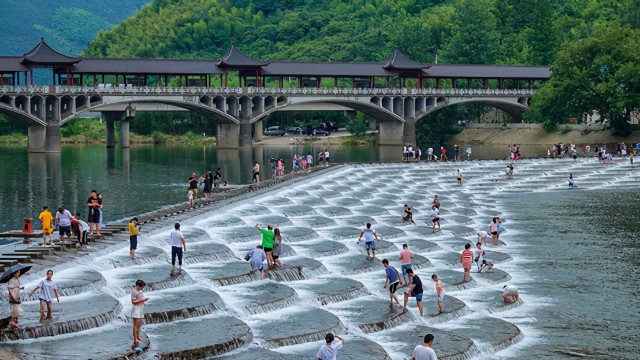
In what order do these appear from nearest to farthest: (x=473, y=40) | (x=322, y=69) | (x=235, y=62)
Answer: (x=235, y=62) → (x=322, y=69) → (x=473, y=40)

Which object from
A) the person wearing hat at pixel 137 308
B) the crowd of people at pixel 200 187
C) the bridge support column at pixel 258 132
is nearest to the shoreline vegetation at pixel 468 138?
the bridge support column at pixel 258 132

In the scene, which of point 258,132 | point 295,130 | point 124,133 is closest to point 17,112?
point 124,133

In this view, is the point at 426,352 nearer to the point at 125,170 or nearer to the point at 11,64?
the point at 125,170

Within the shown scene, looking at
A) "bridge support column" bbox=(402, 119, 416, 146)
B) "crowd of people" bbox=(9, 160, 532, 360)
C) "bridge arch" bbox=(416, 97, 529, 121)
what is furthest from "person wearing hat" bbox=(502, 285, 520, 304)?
"bridge arch" bbox=(416, 97, 529, 121)

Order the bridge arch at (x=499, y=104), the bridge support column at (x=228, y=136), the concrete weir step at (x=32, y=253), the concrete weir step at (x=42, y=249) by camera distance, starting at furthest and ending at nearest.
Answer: the bridge arch at (x=499, y=104), the bridge support column at (x=228, y=136), the concrete weir step at (x=42, y=249), the concrete weir step at (x=32, y=253)

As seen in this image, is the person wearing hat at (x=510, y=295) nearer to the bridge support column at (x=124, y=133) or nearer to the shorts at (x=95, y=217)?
the shorts at (x=95, y=217)

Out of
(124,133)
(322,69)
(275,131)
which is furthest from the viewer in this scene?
(275,131)

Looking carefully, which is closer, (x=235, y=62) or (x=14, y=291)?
(x=14, y=291)

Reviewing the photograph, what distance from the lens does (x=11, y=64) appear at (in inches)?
5118

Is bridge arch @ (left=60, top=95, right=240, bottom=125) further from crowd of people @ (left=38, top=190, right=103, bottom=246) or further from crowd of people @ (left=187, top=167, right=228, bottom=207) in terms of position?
crowd of people @ (left=38, top=190, right=103, bottom=246)

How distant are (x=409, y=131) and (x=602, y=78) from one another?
32.3 m

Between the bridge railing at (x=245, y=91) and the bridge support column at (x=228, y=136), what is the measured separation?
558 centimetres

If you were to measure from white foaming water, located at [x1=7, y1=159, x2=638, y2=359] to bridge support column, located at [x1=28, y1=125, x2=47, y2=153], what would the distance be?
161 ft

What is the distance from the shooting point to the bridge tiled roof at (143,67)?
443ft
